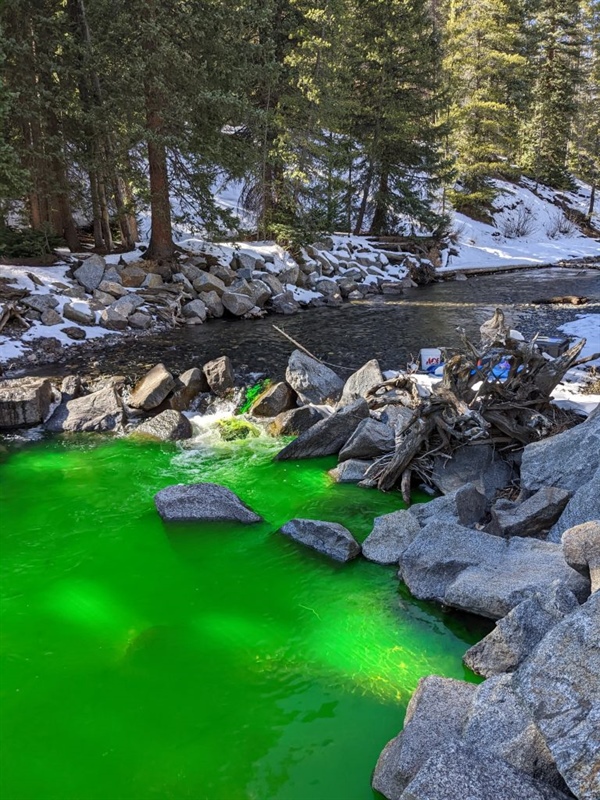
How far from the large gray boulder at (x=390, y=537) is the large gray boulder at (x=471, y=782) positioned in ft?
11.0

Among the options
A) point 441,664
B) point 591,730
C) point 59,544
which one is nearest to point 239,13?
point 59,544

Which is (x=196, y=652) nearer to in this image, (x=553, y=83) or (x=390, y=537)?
(x=390, y=537)

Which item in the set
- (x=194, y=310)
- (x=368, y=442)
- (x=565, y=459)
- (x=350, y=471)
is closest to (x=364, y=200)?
(x=194, y=310)

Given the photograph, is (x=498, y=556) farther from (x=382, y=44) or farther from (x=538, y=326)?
(x=382, y=44)

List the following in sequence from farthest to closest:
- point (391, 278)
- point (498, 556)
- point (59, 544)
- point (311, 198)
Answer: point (391, 278) < point (311, 198) < point (59, 544) < point (498, 556)

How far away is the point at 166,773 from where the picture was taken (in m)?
4.14

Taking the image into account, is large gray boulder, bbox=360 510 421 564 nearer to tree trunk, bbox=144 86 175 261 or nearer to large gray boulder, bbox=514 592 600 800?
large gray boulder, bbox=514 592 600 800

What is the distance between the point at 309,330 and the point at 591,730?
48.7 ft

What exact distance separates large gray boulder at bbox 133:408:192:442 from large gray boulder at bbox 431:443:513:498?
14.8ft

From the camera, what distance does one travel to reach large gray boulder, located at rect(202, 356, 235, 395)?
39.0 ft

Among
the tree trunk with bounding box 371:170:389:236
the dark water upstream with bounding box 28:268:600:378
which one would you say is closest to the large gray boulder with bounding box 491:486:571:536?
the dark water upstream with bounding box 28:268:600:378

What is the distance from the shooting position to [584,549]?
177 inches

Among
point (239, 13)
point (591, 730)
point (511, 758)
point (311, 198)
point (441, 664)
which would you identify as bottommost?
point (441, 664)

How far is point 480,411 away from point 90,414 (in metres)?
6.89
